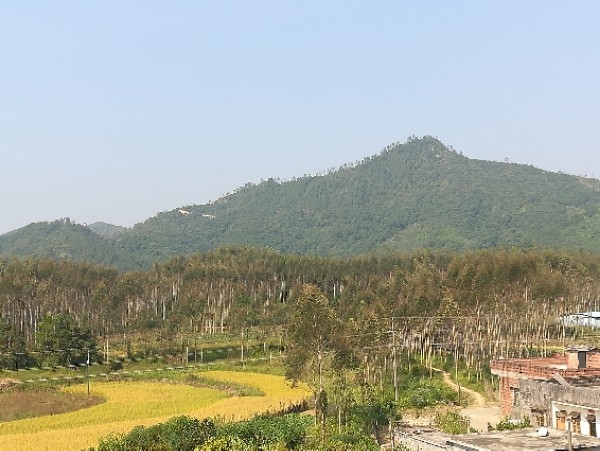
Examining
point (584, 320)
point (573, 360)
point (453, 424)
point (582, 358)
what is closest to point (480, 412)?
point (573, 360)

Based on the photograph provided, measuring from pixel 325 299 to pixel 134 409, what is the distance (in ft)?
48.3

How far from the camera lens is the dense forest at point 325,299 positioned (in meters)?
55.0

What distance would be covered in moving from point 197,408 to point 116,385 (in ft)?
44.6

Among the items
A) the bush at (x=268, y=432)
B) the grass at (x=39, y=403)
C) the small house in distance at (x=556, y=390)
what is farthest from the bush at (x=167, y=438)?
the grass at (x=39, y=403)

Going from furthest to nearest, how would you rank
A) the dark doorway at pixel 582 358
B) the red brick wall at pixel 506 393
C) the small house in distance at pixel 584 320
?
the small house in distance at pixel 584 320 → the red brick wall at pixel 506 393 → the dark doorway at pixel 582 358

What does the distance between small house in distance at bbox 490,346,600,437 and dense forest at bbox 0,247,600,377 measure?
8554 mm

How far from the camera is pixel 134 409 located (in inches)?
1566

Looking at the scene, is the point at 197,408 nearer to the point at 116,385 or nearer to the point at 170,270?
the point at 116,385

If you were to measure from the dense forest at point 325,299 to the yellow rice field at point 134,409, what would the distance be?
525 cm

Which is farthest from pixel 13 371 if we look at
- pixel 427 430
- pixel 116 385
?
pixel 427 430

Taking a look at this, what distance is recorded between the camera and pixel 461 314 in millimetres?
56875

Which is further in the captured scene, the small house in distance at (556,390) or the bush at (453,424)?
the bush at (453,424)

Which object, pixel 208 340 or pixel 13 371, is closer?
pixel 13 371

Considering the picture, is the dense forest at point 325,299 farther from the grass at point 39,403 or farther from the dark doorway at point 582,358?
the grass at point 39,403
